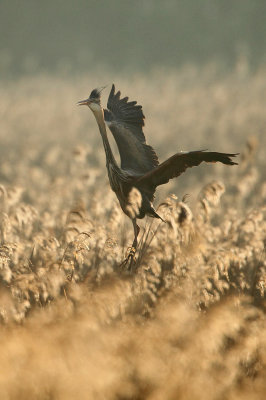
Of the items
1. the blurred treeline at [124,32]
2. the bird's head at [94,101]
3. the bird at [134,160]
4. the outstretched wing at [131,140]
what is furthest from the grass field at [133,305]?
the blurred treeline at [124,32]

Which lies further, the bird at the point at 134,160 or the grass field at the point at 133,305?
the bird at the point at 134,160

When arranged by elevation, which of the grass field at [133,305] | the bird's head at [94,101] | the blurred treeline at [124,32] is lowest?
the grass field at [133,305]

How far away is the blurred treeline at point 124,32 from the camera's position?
3422 cm

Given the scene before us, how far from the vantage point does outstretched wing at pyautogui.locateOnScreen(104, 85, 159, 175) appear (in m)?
4.91

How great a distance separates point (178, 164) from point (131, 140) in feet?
2.56

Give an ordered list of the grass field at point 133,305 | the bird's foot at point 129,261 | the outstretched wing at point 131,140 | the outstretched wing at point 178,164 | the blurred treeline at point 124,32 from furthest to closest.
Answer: the blurred treeline at point 124,32 → the outstretched wing at point 131,140 → the bird's foot at point 129,261 → the outstretched wing at point 178,164 → the grass field at point 133,305

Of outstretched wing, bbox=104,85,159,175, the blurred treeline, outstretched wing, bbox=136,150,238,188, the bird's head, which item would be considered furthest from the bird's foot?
the blurred treeline

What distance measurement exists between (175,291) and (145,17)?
36.8 metres

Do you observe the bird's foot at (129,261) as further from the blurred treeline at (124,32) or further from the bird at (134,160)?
the blurred treeline at (124,32)

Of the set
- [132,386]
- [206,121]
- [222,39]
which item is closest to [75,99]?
[206,121]

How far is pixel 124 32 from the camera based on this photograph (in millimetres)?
38000

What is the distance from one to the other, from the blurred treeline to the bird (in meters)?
26.4

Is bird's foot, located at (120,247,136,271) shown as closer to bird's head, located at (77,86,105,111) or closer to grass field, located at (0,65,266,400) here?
grass field, located at (0,65,266,400)

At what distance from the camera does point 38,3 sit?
140 ft
